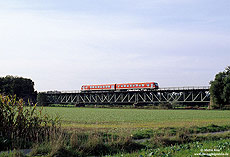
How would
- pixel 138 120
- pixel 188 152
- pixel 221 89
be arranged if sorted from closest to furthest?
1. pixel 188 152
2. pixel 138 120
3. pixel 221 89

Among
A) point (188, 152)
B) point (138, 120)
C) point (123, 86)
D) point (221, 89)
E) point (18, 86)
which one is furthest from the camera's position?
point (18, 86)

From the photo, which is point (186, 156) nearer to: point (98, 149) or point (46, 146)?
point (98, 149)

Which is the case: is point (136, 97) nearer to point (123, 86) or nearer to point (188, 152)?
A: point (123, 86)

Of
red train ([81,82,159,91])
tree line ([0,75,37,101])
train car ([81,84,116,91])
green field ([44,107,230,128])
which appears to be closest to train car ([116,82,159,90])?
red train ([81,82,159,91])

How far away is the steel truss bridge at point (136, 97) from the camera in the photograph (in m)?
92.2

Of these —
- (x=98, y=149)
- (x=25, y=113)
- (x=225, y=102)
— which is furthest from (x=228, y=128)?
(x=225, y=102)

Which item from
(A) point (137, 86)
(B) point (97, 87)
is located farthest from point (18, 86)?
(A) point (137, 86)

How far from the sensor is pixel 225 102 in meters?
78.2

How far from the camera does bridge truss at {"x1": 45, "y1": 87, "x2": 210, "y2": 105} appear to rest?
92.1 metres

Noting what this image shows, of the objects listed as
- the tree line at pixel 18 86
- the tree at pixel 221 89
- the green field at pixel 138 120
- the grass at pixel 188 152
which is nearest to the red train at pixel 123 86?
the tree at pixel 221 89

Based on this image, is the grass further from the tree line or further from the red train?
the tree line

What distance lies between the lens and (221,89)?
7688cm

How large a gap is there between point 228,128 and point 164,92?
231ft

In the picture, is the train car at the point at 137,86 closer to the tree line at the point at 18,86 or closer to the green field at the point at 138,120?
the green field at the point at 138,120
